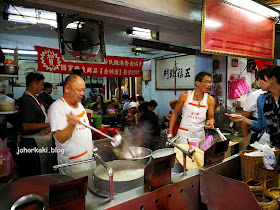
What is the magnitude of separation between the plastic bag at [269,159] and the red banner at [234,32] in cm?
172

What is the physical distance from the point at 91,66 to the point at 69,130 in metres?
5.64

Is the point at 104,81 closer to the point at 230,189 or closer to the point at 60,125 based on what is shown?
the point at 60,125

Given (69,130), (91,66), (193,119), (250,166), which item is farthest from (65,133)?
(91,66)

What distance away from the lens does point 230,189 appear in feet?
4.86

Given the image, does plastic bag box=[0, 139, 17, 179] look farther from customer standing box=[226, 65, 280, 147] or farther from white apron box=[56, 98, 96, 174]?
customer standing box=[226, 65, 280, 147]

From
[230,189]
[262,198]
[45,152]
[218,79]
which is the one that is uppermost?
[218,79]

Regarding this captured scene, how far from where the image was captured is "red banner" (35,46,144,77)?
6.18 metres

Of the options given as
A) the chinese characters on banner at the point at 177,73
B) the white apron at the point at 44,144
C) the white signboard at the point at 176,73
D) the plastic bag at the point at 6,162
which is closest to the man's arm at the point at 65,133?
the plastic bag at the point at 6,162

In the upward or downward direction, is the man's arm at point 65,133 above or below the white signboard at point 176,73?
below

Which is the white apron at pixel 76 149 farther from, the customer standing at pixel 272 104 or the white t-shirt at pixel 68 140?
the customer standing at pixel 272 104

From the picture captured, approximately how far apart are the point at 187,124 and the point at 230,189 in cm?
224

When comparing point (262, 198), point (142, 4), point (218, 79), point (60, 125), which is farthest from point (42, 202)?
point (218, 79)

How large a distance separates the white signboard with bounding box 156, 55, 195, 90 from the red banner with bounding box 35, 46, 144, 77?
68.4 inches

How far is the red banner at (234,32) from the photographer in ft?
9.95
